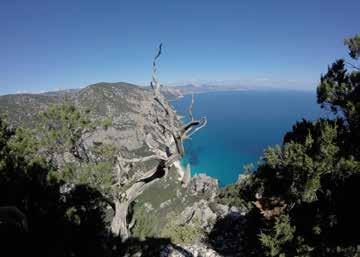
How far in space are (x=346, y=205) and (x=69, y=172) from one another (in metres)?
13.0

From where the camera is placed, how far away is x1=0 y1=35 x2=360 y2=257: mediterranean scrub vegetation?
10883 millimetres

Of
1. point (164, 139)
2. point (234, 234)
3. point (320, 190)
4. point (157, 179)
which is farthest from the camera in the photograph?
point (234, 234)

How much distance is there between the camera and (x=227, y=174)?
176m

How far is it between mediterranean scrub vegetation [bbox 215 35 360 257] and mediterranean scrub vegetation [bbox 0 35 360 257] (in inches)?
1.6

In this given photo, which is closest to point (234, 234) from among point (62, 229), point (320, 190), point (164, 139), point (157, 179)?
point (320, 190)

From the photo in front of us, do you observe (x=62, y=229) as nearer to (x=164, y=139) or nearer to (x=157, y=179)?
(x=157, y=179)

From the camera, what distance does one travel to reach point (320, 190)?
13.2m

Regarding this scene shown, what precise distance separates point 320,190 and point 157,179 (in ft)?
24.9

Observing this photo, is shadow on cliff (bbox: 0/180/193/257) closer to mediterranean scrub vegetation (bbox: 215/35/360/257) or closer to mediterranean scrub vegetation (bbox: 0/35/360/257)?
mediterranean scrub vegetation (bbox: 0/35/360/257)

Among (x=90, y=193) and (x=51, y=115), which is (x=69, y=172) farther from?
(x=51, y=115)

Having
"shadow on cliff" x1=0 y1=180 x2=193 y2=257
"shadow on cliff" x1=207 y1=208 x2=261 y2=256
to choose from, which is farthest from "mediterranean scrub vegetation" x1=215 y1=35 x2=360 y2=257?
"shadow on cliff" x1=0 y1=180 x2=193 y2=257

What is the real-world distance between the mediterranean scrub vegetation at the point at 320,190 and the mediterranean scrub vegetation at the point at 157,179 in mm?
41

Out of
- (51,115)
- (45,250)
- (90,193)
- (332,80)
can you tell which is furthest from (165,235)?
(332,80)

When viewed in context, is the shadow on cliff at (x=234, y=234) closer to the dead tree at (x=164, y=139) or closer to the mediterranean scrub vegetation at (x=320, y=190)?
the mediterranean scrub vegetation at (x=320, y=190)
